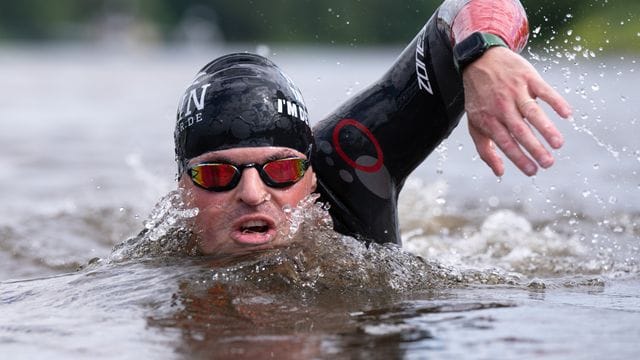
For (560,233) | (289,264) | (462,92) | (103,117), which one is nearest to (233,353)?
(289,264)

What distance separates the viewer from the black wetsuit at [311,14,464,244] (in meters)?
4.98

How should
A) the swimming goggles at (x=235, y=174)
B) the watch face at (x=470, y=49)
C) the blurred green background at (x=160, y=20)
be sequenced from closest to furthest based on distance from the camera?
the watch face at (x=470, y=49) → the swimming goggles at (x=235, y=174) → the blurred green background at (x=160, y=20)

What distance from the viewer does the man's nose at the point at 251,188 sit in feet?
15.0

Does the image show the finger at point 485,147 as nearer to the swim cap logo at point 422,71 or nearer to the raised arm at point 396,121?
the raised arm at point 396,121

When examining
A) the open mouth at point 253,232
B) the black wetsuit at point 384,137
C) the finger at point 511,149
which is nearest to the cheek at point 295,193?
the open mouth at point 253,232

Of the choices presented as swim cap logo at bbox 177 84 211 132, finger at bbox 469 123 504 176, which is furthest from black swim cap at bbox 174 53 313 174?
finger at bbox 469 123 504 176

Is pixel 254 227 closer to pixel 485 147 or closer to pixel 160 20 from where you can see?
pixel 485 147

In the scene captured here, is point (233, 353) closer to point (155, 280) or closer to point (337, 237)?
point (155, 280)

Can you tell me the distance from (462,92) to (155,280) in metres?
1.56

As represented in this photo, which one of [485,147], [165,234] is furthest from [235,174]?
[485,147]

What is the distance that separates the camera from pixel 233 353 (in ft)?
11.6

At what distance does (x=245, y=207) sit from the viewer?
464cm

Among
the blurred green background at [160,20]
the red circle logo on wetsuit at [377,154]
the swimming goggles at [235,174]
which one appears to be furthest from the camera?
the blurred green background at [160,20]

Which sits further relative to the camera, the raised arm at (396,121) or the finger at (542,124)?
the raised arm at (396,121)
